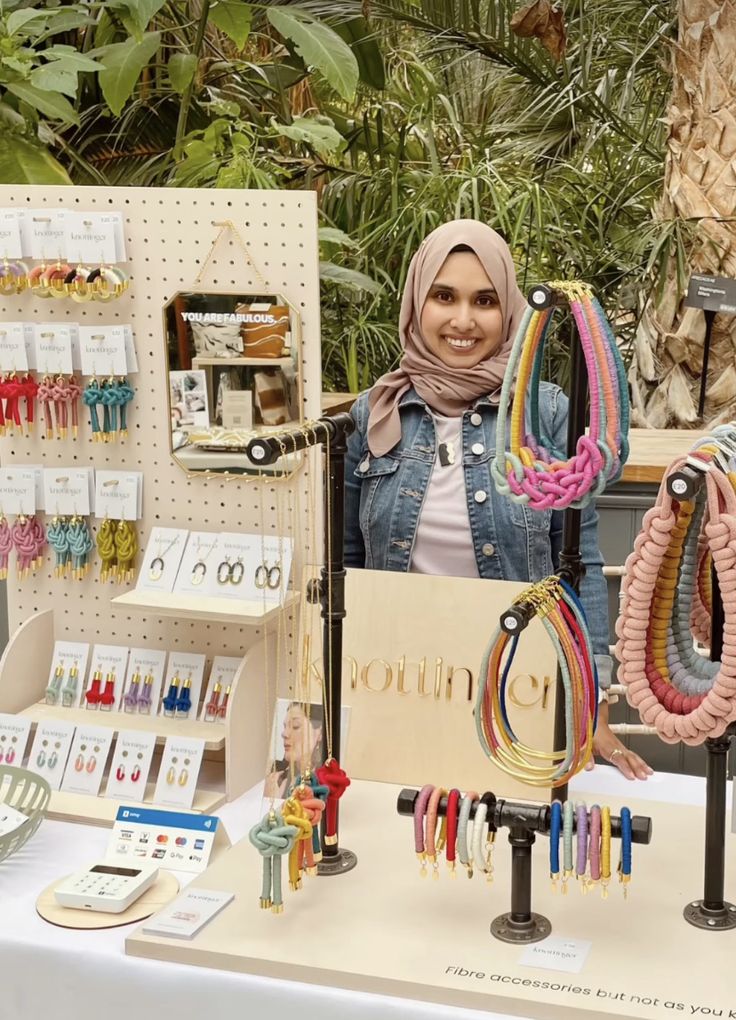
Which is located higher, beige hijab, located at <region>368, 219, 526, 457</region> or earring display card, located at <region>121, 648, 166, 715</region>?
beige hijab, located at <region>368, 219, 526, 457</region>

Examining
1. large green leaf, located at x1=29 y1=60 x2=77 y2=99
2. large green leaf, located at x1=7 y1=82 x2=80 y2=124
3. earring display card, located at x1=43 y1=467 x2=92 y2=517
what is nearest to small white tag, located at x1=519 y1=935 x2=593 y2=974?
earring display card, located at x1=43 y1=467 x2=92 y2=517

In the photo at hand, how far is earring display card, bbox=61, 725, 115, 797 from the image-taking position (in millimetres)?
1865

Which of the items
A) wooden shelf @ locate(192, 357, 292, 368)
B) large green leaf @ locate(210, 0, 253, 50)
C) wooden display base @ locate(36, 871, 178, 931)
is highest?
large green leaf @ locate(210, 0, 253, 50)

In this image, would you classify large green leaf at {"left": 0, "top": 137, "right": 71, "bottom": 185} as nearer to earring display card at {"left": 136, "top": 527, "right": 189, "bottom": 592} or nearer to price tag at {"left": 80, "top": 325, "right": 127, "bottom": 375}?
price tag at {"left": 80, "top": 325, "right": 127, "bottom": 375}

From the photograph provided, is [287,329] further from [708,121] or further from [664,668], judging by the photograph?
[708,121]

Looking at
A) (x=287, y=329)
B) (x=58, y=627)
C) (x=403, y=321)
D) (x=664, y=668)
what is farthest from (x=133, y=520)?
(x=664, y=668)

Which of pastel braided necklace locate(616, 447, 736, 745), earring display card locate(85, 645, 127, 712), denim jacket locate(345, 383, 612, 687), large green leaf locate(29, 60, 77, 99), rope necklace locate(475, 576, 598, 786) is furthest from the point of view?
large green leaf locate(29, 60, 77, 99)

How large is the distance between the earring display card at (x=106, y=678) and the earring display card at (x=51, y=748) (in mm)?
92

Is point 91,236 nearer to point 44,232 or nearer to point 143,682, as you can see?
point 44,232

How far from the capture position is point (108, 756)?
193cm

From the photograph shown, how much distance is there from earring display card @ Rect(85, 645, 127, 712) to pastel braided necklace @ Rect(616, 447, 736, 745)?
3.13 feet

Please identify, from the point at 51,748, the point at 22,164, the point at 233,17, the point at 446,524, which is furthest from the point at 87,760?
the point at 233,17

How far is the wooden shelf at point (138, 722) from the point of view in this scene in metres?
1.87

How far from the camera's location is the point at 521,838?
135cm
